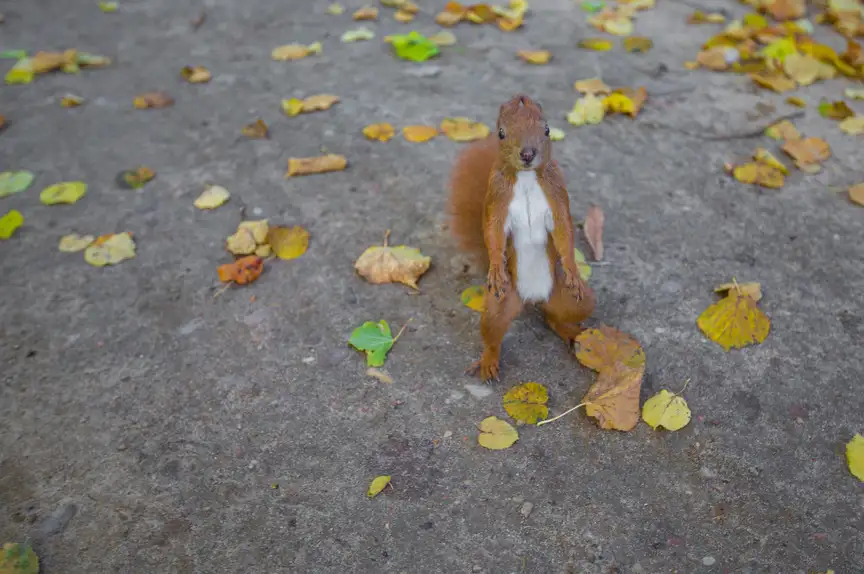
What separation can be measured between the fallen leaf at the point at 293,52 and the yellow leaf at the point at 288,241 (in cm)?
169

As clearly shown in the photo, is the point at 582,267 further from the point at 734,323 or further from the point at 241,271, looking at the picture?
the point at 241,271

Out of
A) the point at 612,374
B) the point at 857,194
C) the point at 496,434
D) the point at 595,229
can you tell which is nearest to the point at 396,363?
the point at 496,434

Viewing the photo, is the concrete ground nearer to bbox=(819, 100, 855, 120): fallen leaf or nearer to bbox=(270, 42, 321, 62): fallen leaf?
bbox=(819, 100, 855, 120): fallen leaf

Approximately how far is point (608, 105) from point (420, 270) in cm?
150

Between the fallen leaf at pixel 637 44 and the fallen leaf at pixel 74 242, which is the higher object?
the fallen leaf at pixel 637 44

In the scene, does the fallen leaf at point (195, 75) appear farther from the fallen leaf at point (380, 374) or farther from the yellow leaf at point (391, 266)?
the fallen leaf at point (380, 374)

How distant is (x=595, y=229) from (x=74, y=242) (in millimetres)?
1938

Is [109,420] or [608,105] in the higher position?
[608,105]

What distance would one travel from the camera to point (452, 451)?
5.80 ft

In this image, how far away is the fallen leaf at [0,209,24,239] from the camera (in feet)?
8.32

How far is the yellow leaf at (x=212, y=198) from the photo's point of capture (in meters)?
2.68

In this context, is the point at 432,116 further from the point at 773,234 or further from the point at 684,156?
the point at 773,234

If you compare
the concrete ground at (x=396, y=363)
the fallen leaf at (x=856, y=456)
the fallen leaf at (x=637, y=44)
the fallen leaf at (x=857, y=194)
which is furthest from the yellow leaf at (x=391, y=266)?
the fallen leaf at (x=637, y=44)

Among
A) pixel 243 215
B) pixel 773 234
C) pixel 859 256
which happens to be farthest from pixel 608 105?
pixel 243 215
